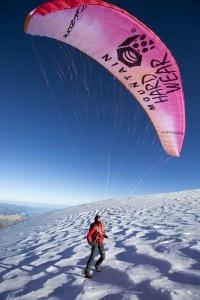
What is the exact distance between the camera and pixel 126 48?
7109 millimetres

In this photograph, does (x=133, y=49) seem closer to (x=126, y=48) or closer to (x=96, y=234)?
(x=126, y=48)

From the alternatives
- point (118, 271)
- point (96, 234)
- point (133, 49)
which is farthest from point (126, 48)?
point (118, 271)

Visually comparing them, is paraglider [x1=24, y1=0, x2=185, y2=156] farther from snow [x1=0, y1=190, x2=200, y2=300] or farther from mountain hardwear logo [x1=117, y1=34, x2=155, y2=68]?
snow [x1=0, y1=190, x2=200, y2=300]

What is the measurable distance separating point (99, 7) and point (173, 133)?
178 inches

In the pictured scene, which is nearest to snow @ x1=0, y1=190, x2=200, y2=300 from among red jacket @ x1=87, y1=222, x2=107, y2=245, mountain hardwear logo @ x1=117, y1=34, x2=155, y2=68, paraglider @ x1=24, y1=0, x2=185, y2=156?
red jacket @ x1=87, y1=222, x2=107, y2=245

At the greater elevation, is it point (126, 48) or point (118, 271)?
point (126, 48)

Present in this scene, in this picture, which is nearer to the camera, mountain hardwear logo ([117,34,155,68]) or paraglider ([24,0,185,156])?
paraglider ([24,0,185,156])

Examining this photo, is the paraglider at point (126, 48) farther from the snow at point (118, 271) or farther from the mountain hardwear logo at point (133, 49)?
the snow at point (118, 271)

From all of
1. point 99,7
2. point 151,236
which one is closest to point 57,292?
point 151,236

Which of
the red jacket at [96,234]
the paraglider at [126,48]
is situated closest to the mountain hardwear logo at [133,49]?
the paraglider at [126,48]

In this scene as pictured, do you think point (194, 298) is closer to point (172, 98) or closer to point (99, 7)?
point (172, 98)

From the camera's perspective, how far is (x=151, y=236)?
8586 mm

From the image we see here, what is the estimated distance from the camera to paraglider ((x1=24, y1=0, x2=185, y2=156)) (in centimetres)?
607

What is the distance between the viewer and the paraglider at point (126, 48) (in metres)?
6.07
